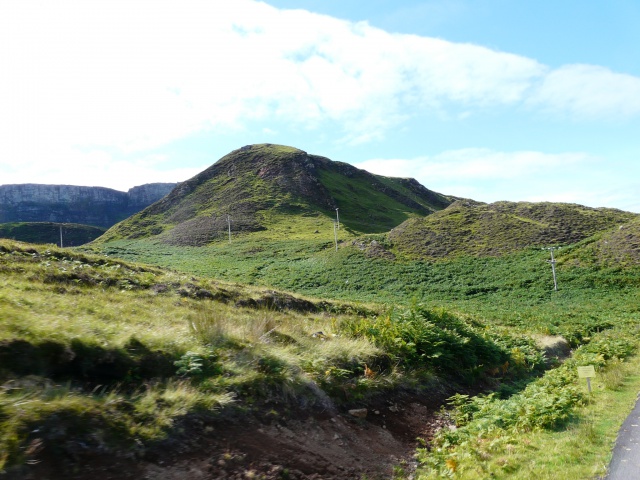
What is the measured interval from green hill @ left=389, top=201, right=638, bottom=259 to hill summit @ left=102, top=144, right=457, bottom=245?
78.2 feet

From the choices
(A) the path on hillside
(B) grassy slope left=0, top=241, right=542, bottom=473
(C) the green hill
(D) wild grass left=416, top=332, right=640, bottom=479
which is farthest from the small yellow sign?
(C) the green hill

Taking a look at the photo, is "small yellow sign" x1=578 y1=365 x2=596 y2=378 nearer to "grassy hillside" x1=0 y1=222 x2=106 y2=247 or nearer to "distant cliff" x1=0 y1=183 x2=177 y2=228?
"grassy hillside" x1=0 y1=222 x2=106 y2=247

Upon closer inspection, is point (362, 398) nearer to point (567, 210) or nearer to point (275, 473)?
point (275, 473)

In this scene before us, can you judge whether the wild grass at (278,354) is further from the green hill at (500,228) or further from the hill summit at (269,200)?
the hill summit at (269,200)

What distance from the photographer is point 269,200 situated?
102125 millimetres

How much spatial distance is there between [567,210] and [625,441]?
6154 cm

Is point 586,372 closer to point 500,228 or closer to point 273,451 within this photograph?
point 273,451

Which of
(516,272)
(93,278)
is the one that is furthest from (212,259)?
(93,278)

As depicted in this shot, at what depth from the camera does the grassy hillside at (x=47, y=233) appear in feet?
391

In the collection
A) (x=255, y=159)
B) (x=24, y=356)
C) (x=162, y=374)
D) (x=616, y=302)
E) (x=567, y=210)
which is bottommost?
(x=616, y=302)

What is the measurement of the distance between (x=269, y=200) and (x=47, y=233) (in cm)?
6987

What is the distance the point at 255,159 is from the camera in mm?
126312

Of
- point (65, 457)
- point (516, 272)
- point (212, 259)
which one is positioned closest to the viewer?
point (65, 457)

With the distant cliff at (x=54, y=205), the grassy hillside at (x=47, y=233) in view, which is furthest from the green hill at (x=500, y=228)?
the distant cliff at (x=54, y=205)
